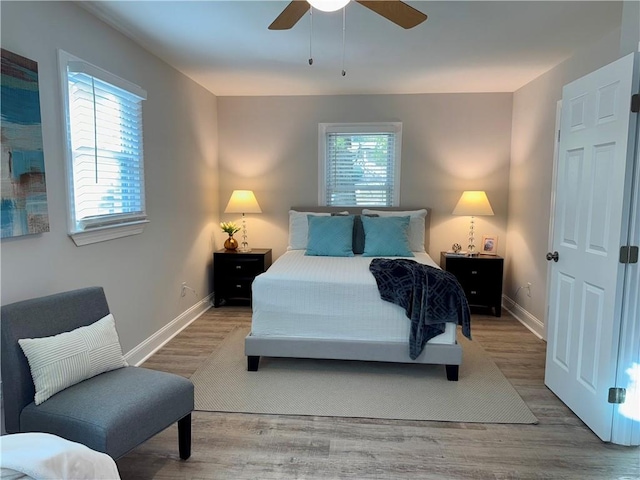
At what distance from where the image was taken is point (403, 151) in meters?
4.92

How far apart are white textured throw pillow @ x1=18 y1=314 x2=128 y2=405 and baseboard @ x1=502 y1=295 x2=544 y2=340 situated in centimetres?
363

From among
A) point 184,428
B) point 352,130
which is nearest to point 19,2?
point 184,428

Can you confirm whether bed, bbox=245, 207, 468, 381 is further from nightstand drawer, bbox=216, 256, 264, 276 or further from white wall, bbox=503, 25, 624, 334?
white wall, bbox=503, 25, 624, 334

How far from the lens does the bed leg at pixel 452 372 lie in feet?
9.85

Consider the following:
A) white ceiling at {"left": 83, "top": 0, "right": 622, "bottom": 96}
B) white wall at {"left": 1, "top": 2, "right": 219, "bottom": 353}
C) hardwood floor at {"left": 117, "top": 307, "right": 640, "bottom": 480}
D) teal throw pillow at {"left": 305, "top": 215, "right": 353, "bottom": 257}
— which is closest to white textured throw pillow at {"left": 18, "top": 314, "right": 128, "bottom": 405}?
white wall at {"left": 1, "top": 2, "right": 219, "bottom": 353}

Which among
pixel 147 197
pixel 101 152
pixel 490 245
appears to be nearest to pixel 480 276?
pixel 490 245

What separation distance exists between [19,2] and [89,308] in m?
1.61

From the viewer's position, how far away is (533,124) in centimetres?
422

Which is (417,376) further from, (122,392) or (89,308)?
(89,308)

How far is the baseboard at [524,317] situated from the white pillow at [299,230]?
234 centimetres

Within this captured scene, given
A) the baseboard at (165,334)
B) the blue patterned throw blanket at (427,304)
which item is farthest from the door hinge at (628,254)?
the baseboard at (165,334)

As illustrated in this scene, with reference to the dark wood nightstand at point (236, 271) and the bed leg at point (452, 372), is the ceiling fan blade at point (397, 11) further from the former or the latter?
the dark wood nightstand at point (236, 271)

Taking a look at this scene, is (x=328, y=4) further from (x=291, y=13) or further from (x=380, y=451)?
(x=380, y=451)

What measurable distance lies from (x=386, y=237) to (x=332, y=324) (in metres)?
1.43
